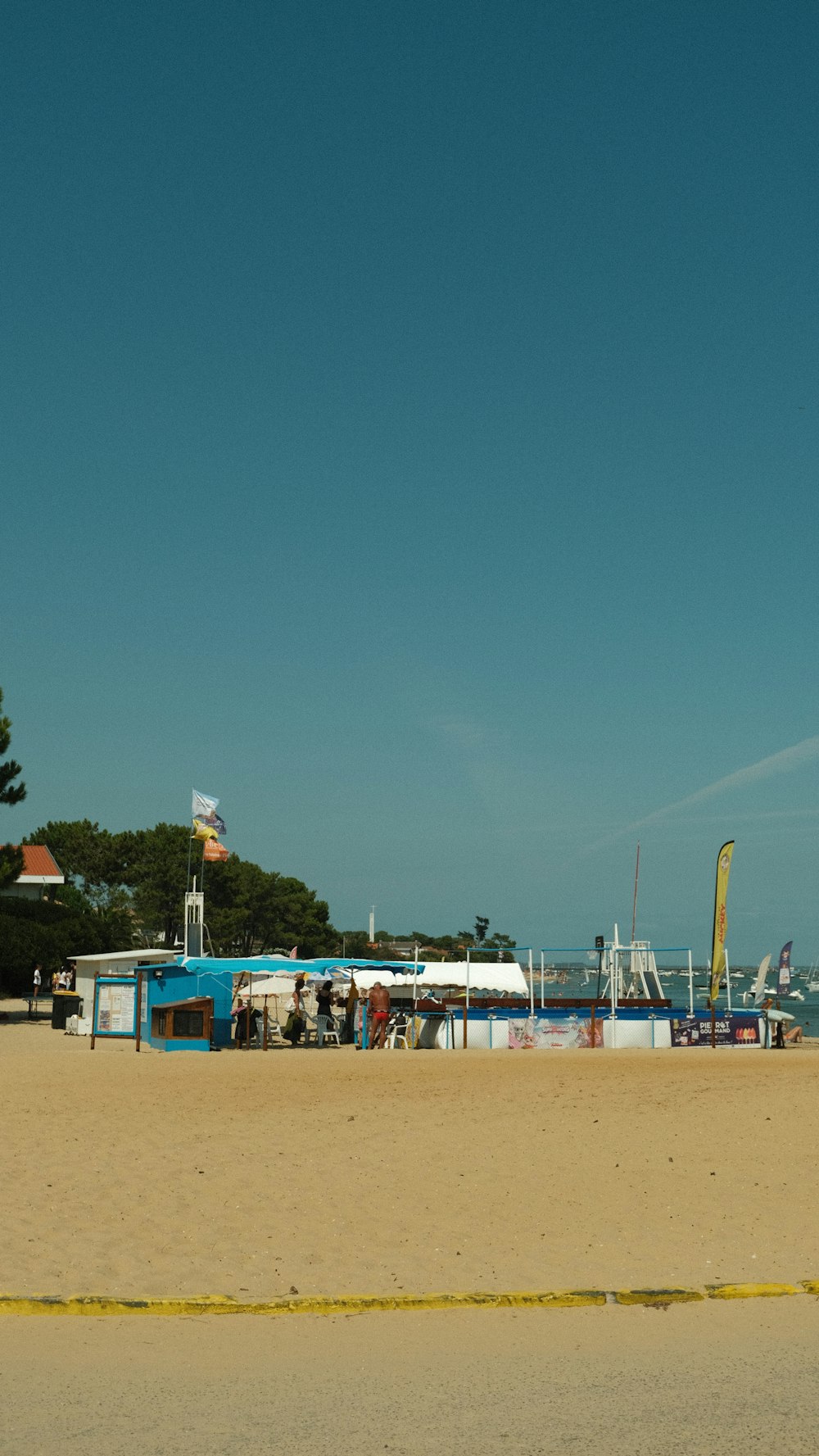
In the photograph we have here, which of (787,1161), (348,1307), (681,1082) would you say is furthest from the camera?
(681,1082)

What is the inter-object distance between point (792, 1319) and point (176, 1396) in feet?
12.6

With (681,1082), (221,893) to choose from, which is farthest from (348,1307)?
(221,893)

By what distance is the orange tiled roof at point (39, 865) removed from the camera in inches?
2844

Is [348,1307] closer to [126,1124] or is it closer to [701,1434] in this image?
[701,1434]

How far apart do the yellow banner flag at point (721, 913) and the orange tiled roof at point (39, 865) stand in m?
44.8

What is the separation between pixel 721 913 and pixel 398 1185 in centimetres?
2689

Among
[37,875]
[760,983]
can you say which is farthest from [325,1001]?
[37,875]

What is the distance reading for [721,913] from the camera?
37.2 m

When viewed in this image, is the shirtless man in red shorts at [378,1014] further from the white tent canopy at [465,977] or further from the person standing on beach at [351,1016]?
the white tent canopy at [465,977]

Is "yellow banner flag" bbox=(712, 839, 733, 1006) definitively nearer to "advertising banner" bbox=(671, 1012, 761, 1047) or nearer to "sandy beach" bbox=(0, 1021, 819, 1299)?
"advertising banner" bbox=(671, 1012, 761, 1047)

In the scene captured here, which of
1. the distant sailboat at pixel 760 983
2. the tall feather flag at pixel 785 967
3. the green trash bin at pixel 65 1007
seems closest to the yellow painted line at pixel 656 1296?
the green trash bin at pixel 65 1007

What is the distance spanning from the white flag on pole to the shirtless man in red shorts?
2067cm

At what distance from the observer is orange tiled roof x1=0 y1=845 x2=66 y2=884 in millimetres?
72225

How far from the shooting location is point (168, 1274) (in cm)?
866
